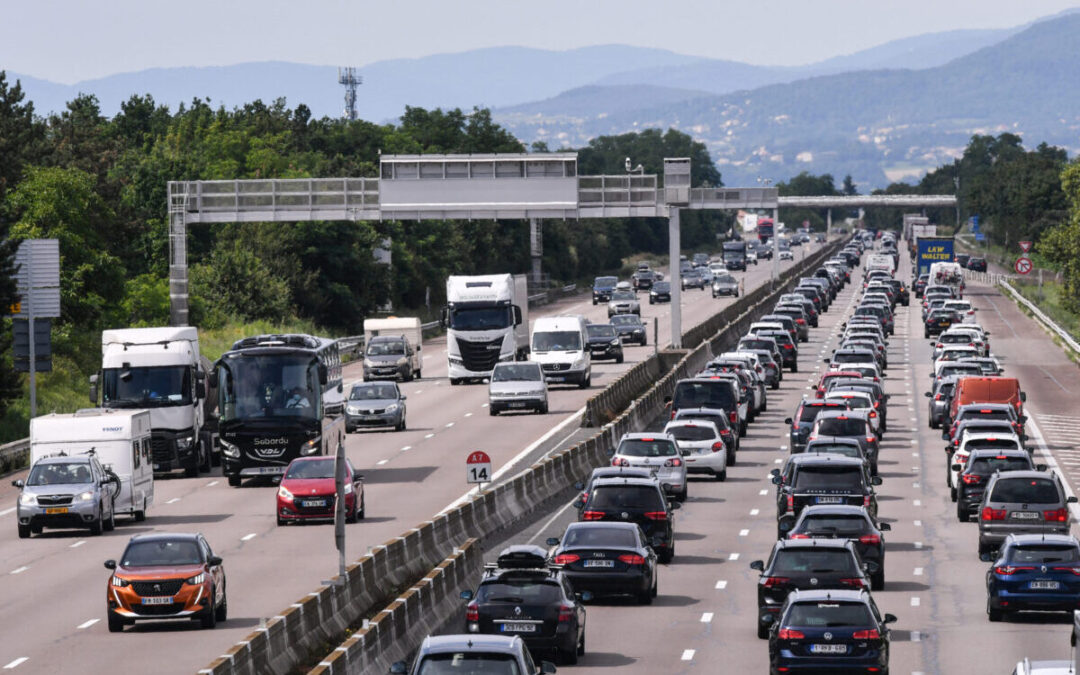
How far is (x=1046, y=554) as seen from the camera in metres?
26.7

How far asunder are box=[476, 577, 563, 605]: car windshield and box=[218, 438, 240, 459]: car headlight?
2216 centimetres

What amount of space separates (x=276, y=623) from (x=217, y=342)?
63455 mm

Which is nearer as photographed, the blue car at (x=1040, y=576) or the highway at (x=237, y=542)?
the highway at (x=237, y=542)

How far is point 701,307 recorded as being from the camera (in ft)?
395

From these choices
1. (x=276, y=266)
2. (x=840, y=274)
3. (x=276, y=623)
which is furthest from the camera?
(x=840, y=274)

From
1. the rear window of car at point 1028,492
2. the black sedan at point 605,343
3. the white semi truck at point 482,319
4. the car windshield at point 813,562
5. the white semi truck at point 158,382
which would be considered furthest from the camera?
the black sedan at point 605,343

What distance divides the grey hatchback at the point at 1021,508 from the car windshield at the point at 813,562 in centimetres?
844

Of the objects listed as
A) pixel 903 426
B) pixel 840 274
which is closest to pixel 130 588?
pixel 903 426

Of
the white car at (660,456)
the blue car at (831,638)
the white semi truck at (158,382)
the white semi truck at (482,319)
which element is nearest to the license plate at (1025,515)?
the white car at (660,456)

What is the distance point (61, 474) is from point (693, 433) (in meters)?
15.8

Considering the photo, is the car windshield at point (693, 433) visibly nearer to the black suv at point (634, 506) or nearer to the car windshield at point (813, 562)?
the black suv at point (634, 506)

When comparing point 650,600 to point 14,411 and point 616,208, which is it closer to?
point 14,411

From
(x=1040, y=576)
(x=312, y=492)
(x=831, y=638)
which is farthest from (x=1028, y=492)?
(x=312, y=492)

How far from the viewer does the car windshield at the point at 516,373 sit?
200 ft
